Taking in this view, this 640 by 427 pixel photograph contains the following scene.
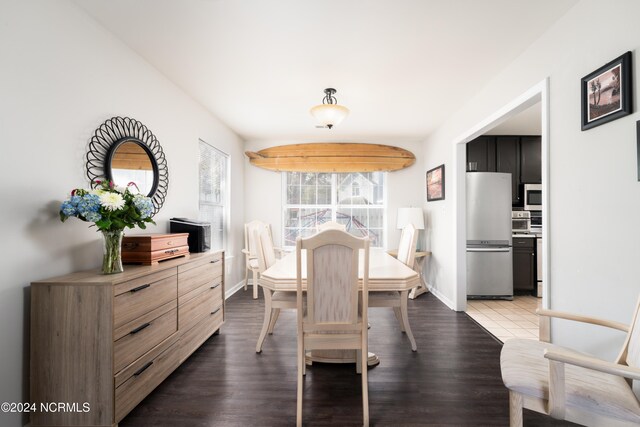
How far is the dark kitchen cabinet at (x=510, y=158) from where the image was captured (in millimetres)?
4762

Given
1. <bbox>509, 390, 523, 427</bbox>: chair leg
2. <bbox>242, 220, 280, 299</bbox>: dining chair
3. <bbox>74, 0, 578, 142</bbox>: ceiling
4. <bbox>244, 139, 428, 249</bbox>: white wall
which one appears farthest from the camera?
<bbox>244, 139, 428, 249</bbox>: white wall

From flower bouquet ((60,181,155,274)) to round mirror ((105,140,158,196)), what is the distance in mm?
315

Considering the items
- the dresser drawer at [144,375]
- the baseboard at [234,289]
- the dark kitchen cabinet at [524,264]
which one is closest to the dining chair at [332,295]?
the dresser drawer at [144,375]

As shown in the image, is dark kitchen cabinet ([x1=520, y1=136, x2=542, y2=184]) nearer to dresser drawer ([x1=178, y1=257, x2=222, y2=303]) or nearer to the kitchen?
the kitchen

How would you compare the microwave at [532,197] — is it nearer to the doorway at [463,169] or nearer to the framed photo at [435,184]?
the framed photo at [435,184]

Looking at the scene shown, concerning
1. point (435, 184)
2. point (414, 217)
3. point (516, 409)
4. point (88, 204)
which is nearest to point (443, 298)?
point (414, 217)

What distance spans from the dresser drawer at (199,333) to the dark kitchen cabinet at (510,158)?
4.61 m

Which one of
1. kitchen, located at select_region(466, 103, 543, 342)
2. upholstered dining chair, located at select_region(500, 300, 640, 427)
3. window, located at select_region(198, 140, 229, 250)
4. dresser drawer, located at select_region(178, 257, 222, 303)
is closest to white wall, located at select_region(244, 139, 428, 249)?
window, located at select_region(198, 140, 229, 250)

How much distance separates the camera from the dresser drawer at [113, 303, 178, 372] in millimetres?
1620

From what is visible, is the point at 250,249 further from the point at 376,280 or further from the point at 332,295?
the point at 332,295

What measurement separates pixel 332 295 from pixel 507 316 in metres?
2.91

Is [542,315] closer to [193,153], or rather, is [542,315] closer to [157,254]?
[157,254]

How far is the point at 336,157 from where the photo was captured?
5.01 meters

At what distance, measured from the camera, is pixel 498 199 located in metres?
4.19
